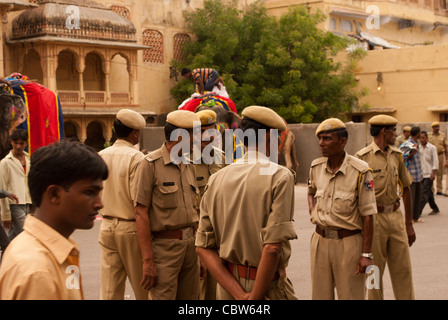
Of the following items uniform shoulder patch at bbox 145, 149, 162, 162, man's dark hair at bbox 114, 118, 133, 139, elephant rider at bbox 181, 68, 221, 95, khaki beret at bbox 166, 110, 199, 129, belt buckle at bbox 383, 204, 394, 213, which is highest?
elephant rider at bbox 181, 68, 221, 95

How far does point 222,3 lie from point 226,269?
97.0ft

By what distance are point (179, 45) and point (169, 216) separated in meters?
27.6

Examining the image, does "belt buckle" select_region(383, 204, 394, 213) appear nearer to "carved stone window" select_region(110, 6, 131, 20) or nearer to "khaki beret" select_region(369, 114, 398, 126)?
"khaki beret" select_region(369, 114, 398, 126)

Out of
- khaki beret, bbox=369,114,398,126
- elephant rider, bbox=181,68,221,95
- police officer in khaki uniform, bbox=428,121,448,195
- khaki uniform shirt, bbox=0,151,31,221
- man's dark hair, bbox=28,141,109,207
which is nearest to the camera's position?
man's dark hair, bbox=28,141,109,207

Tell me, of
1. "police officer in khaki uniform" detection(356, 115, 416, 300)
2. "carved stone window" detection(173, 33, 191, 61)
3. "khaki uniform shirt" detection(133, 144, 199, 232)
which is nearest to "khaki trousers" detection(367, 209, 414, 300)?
"police officer in khaki uniform" detection(356, 115, 416, 300)

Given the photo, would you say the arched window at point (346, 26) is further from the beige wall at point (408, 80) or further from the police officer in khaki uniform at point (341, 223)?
the police officer in khaki uniform at point (341, 223)

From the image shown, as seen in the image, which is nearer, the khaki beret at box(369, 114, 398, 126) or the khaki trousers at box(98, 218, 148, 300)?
the khaki trousers at box(98, 218, 148, 300)

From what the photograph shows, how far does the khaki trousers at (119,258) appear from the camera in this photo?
17.2 feet

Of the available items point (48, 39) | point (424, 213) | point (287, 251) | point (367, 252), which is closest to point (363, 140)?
point (424, 213)

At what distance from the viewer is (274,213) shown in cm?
360

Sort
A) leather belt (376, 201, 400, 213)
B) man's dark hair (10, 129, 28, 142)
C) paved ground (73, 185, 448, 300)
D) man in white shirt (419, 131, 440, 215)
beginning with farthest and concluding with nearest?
man in white shirt (419, 131, 440, 215), man's dark hair (10, 129, 28, 142), paved ground (73, 185, 448, 300), leather belt (376, 201, 400, 213)

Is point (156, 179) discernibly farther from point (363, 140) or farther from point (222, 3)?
point (222, 3)

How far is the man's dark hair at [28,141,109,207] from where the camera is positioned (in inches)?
94.6

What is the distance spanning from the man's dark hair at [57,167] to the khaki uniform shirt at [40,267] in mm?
130
